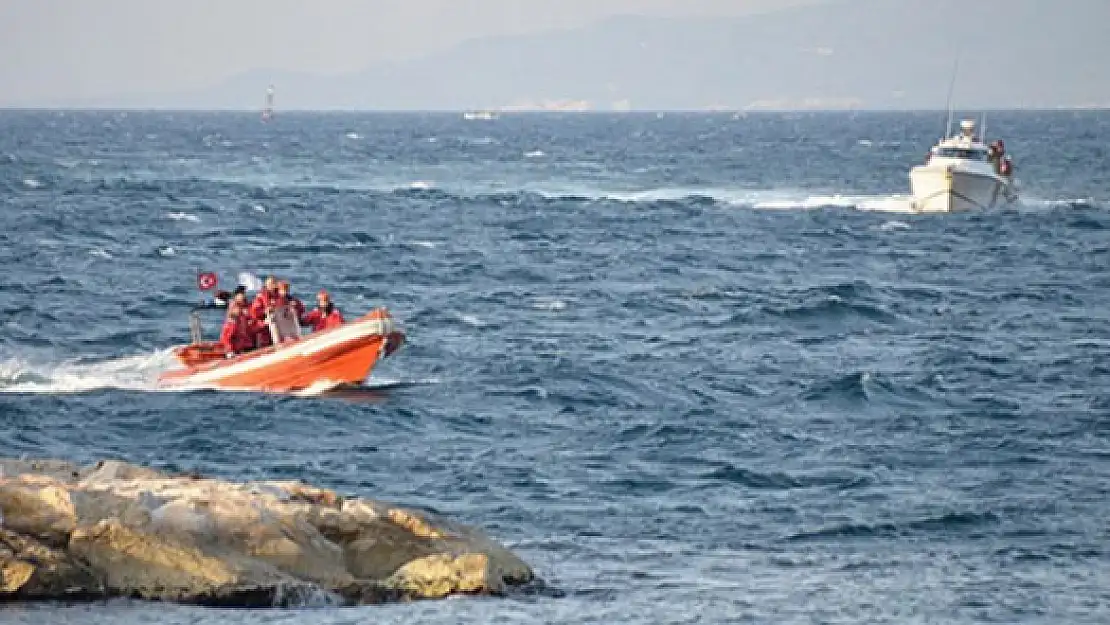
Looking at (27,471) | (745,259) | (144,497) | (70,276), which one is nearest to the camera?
(144,497)

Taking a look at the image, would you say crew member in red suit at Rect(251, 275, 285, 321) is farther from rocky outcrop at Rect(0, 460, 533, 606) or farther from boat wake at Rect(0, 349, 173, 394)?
rocky outcrop at Rect(0, 460, 533, 606)

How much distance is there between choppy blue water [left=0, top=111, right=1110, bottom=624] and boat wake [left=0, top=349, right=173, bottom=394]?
10 cm

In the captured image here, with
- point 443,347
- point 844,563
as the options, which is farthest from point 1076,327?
point 844,563

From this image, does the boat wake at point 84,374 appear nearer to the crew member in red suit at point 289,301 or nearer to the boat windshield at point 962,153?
the crew member in red suit at point 289,301

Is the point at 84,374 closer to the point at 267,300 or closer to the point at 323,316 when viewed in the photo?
the point at 267,300

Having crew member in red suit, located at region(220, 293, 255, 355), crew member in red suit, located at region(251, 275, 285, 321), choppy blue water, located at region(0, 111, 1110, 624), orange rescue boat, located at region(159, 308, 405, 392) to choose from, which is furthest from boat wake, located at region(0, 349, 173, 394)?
crew member in red suit, located at region(251, 275, 285, 321)

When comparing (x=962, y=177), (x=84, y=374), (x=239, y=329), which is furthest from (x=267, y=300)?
(x=962, y=177)

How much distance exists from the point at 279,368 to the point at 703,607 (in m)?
14.6

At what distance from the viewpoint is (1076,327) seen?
42906 mm

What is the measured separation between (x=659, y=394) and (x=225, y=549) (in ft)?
53.0

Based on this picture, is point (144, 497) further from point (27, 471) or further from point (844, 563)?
point (844, 563)

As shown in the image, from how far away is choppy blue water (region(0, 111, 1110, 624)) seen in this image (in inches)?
819

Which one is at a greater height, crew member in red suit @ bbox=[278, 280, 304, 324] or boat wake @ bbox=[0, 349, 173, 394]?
crew member in red suit @ bbox=[278, 280, 304, 324]

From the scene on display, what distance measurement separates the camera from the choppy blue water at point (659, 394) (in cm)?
2080
